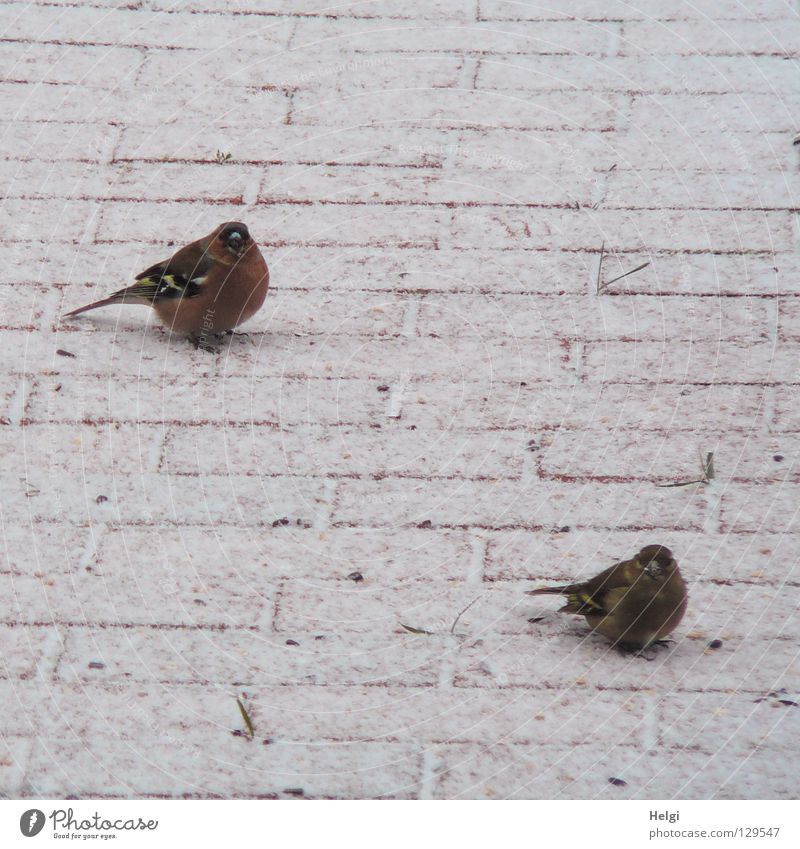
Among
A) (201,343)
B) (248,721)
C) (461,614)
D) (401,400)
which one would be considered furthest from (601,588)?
(201,343)

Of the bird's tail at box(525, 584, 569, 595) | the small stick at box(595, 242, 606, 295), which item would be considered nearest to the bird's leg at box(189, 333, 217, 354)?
the small stick at box(595, 242, 606, 295)

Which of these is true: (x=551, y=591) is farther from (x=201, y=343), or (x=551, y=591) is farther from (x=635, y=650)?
(x=201, y=343)

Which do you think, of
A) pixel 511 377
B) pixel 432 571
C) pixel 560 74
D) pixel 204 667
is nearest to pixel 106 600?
pixel 204 667

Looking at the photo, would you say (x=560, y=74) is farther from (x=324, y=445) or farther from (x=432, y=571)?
(x=432, y=571)

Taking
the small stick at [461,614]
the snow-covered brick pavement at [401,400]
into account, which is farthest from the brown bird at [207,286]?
the small stick at [461,614]

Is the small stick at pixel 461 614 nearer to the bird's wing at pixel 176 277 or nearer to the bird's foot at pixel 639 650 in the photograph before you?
the bird's foot at pixel 639 650

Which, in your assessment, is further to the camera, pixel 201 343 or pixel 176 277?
pixel 201 343
